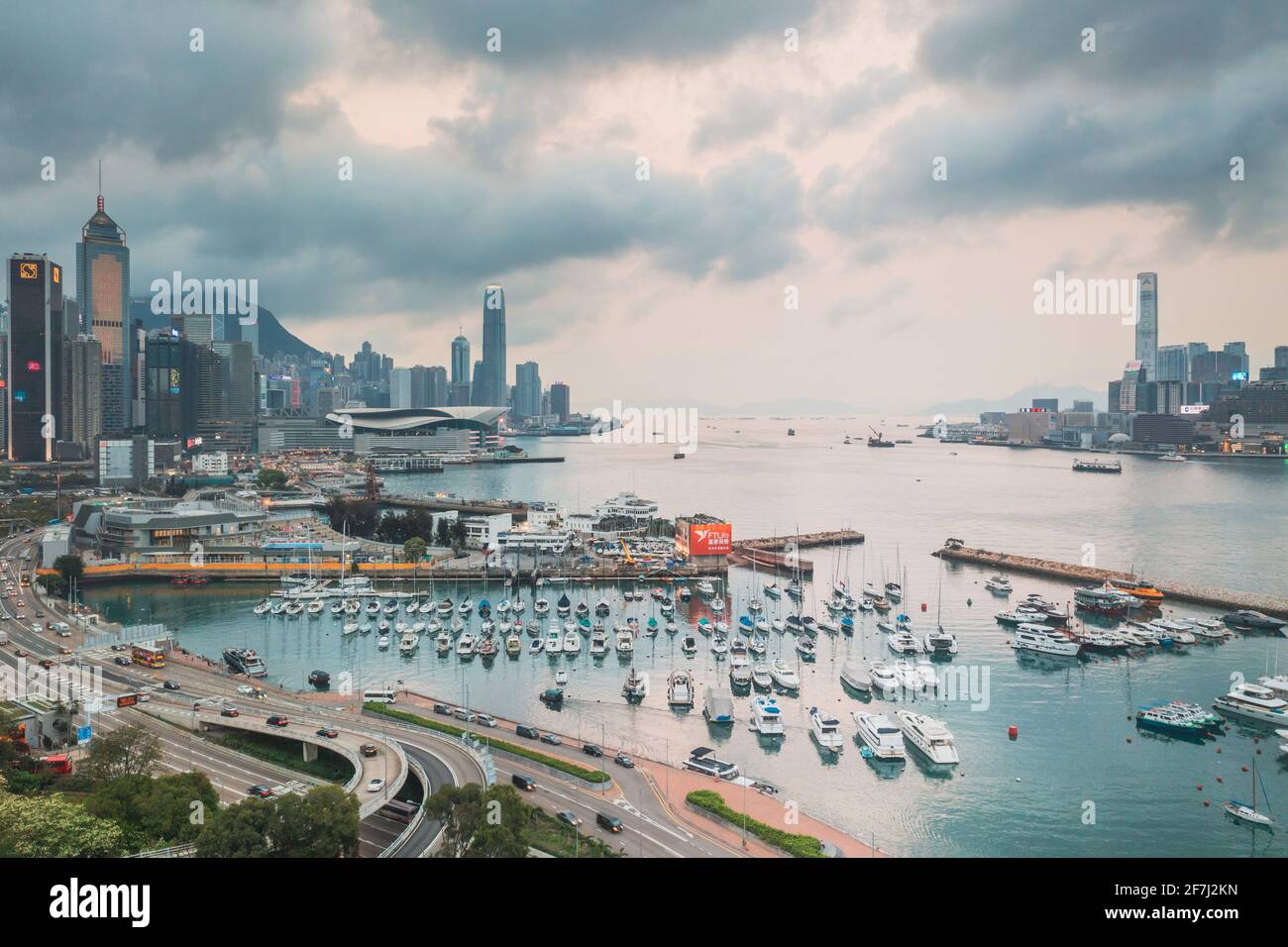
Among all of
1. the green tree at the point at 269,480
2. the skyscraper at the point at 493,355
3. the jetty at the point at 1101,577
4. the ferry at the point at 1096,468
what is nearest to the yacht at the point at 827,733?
the jetty at the point at 1101,577

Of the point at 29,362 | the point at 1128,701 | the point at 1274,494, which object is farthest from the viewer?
the point at 29,362

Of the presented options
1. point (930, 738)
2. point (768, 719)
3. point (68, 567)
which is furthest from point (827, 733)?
point (68, 567)

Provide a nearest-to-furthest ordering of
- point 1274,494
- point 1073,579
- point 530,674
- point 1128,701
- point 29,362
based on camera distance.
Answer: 1. point 1128,701
2. point 530,674
3. point 1073,579
4. point 1274,494
5. point 29,362

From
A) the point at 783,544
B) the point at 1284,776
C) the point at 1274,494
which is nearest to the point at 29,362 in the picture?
the point at 783,544

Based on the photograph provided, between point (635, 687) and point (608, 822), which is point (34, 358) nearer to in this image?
point (635, 687)

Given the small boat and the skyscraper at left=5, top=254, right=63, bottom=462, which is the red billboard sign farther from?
the skyscraper at left=5, top=254, right=63, bottom=462
